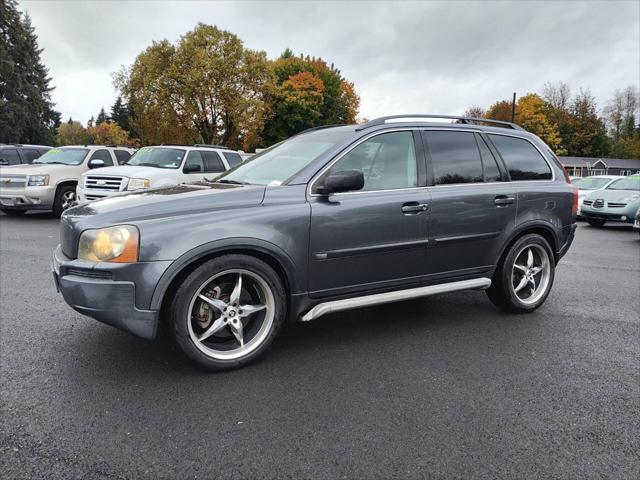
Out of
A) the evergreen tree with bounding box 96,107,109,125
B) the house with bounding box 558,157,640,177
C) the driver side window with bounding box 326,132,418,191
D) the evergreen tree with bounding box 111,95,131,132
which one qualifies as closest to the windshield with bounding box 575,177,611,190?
the driver side window with bounding box 326,132,418,191

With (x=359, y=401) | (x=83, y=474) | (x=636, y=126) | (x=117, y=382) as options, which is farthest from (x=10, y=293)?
(x=636, y=126)

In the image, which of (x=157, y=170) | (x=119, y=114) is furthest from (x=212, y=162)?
(x=119, y=114)

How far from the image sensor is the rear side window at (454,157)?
14.7 ft

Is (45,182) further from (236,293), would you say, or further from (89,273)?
(236,293)

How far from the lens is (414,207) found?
4168mm

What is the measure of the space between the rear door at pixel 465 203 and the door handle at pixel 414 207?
89mm

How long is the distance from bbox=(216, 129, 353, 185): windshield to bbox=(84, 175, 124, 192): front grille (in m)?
7.09

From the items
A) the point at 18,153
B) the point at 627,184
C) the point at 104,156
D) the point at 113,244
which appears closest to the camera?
the point at 113,244

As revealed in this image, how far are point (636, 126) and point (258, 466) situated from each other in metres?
114

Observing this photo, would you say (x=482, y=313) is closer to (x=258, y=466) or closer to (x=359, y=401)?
(x=359, y=401)

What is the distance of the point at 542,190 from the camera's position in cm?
501

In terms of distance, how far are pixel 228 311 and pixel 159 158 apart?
9.68 metres

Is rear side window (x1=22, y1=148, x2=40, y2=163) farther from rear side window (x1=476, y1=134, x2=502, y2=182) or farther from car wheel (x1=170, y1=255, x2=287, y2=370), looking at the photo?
rear side window (x1=476, y1=134, x2=502, y2=182)

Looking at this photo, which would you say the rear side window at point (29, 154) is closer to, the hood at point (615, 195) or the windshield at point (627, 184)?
the hood at point (615, 195)
